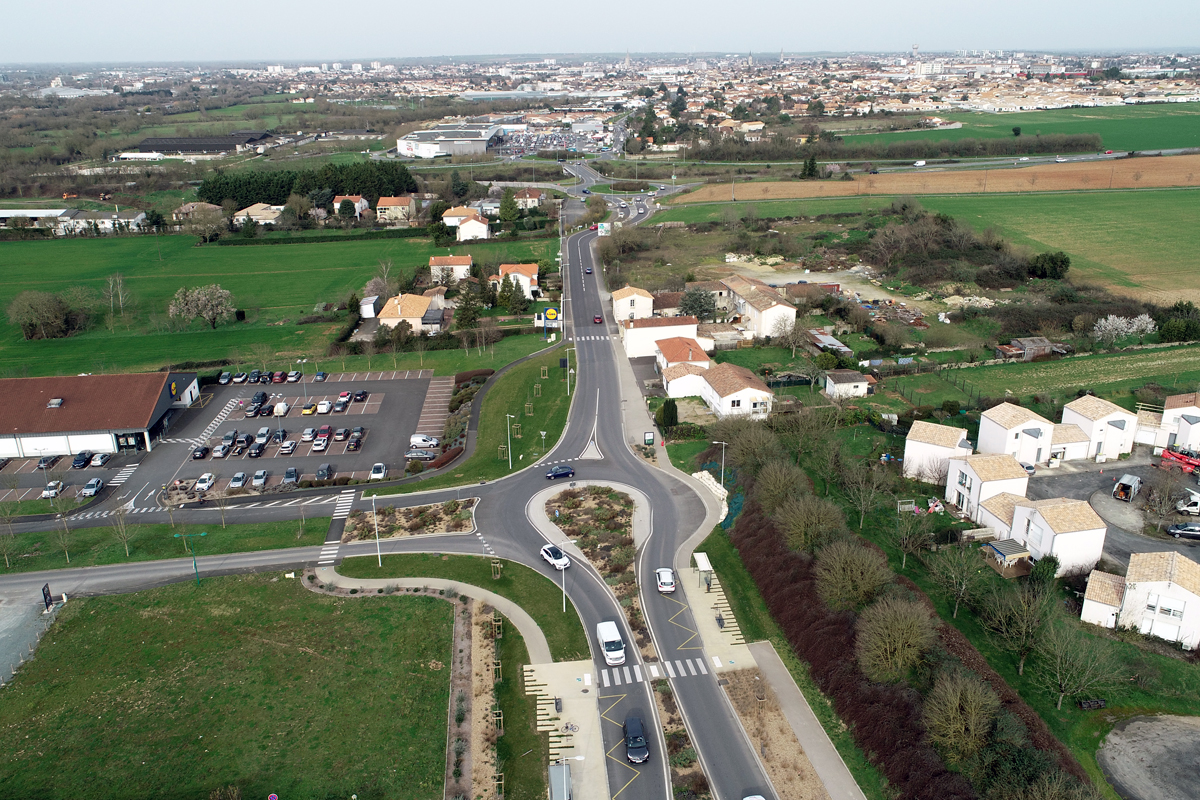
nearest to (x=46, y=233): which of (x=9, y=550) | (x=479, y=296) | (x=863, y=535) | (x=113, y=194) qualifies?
(x=113, y=194)

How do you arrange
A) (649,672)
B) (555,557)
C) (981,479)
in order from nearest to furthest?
(649,672) < (555,557) < (981,479)

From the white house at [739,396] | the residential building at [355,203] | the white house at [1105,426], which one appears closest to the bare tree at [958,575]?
the white house at [1105,426]

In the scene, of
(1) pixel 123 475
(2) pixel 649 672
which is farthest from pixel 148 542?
(2) pixel 649 672

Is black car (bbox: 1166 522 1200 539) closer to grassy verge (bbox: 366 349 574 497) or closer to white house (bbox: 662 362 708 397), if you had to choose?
white house (bbox: 662 362 708 397)

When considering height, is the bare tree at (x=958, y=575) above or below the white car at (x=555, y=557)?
above

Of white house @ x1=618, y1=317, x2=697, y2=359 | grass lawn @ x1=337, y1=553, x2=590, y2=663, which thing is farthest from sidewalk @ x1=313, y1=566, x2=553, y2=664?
white house @ x1=618, y1=317, x2=697, y2=359

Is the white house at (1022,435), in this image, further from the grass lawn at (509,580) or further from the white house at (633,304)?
the white house at (633,304)

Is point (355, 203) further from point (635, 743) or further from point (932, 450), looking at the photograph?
point (635, 743)
